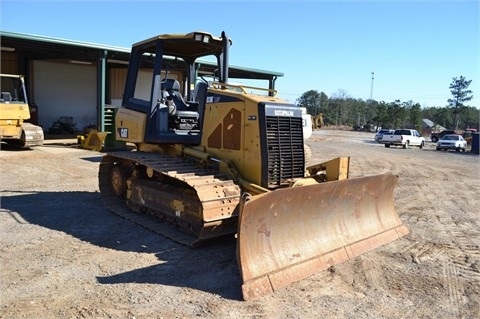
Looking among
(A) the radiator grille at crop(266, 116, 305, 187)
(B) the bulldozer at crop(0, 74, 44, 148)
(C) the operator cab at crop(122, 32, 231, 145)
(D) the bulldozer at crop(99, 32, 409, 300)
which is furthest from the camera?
(B) the bulldozer at crop(0, 74, 44, 148)

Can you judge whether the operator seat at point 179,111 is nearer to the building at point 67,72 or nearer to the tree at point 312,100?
the building at point 67,72

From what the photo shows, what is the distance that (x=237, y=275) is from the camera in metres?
4.73

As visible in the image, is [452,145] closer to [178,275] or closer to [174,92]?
[174,92]

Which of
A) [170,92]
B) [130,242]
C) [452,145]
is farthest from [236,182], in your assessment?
[452,145]

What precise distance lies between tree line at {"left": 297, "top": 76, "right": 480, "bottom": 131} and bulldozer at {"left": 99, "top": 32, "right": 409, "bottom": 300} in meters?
60.0

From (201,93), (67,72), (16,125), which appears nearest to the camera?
(201,93)

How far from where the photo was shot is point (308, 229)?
17.3 feet

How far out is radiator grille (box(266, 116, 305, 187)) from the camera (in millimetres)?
5766

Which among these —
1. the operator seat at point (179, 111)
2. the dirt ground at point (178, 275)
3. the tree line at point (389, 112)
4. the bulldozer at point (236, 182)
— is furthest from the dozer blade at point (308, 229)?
the tree line at point (389, 112)

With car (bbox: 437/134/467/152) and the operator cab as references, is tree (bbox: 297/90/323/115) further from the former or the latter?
the operator cab

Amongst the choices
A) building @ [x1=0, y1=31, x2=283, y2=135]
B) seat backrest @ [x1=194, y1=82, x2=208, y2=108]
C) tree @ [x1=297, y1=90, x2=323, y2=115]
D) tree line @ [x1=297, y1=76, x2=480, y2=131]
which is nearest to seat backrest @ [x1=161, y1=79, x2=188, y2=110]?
seat backrest @ [x1=194, y1=82, x2=208, y2=108]

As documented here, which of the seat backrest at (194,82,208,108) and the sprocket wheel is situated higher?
the seat backrest at (194,82,208,108)

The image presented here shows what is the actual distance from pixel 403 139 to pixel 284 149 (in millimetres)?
31105

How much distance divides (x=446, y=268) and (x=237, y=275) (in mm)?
2609
